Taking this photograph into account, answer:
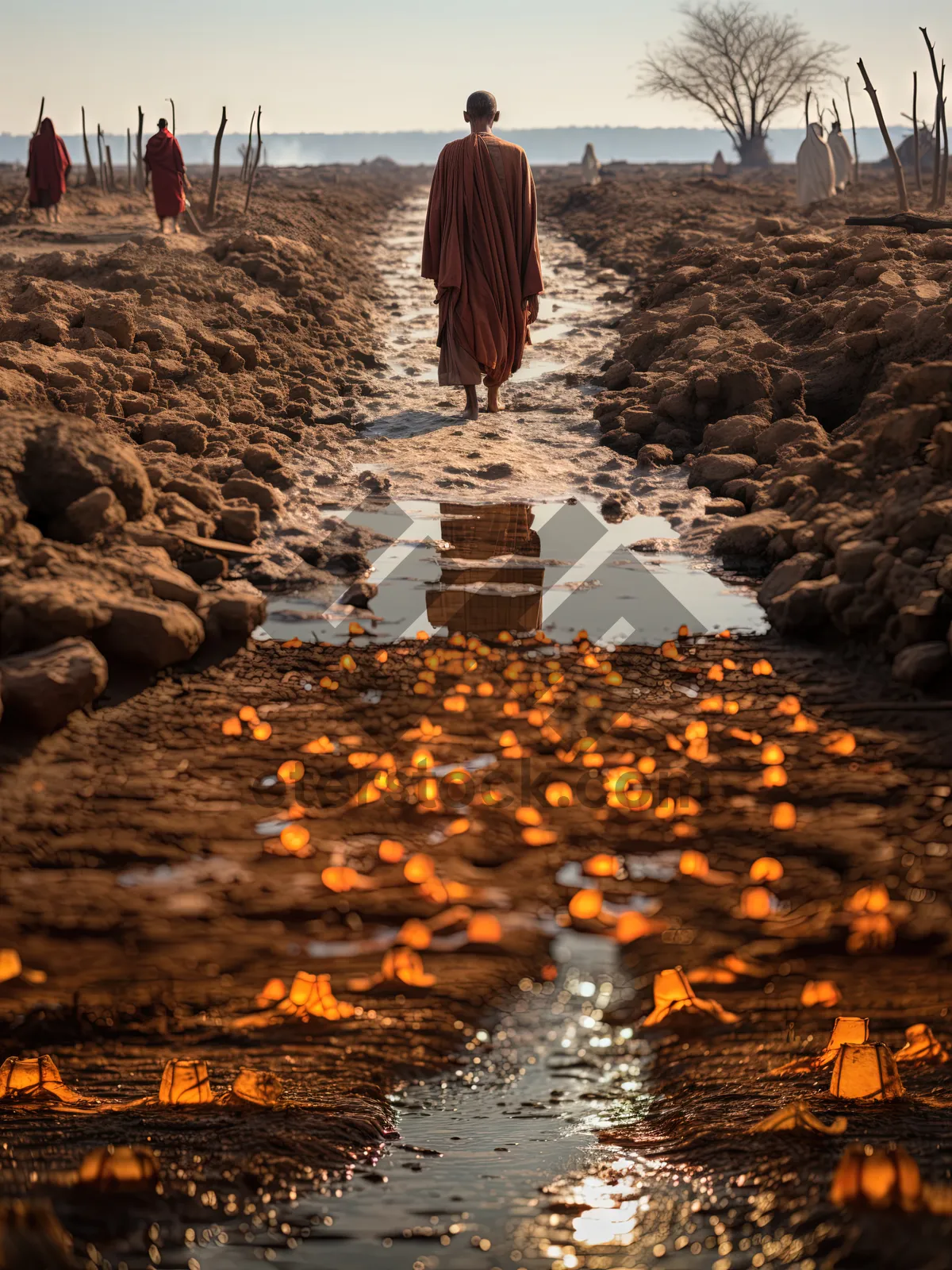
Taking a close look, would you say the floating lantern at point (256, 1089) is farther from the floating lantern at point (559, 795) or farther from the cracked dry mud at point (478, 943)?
the floating lantern at point (559, 795)

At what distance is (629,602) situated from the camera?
5.00 m

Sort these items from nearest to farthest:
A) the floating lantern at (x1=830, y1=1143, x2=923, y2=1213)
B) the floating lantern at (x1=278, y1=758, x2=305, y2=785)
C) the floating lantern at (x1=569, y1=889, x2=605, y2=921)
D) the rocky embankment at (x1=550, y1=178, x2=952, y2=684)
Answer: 1. the floating lantern at (x1=830, y1=1143, x2=923, y2=1213)
2. the floating lantern at (x1=569, y1=889, x2=605, y2=921)
3. the floating lantern at (x1=278, y1=758, x2=305, y2=785)
4. the rocky embankment at (x1=550, y1=178, x2=952, y2=684)

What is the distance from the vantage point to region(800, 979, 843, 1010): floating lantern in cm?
243

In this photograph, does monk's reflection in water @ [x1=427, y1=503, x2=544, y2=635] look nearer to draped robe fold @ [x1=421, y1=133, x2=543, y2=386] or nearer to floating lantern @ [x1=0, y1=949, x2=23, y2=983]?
draped robe fold @ [x1=421, y1=133, x2=543, y2=386]

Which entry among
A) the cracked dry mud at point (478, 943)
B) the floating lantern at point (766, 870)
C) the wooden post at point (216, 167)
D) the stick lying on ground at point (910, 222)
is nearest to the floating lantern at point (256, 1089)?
the cracked dry mud at point (478, 943)

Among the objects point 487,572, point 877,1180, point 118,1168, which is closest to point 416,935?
point 118,1168

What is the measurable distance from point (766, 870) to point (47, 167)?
16751 mm

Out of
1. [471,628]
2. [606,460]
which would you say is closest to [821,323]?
[606,460]

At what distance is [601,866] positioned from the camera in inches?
117

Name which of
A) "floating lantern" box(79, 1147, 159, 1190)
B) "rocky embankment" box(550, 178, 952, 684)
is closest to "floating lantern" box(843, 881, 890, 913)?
"rocky embankment" box(550, 178, 952, 684)

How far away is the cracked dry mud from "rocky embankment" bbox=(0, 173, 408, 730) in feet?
0.89

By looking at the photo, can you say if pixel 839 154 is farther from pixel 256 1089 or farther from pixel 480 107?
pixel 256 1089

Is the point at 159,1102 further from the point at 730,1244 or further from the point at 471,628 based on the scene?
the point at 471,628

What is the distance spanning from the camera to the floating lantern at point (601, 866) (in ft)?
9.64
